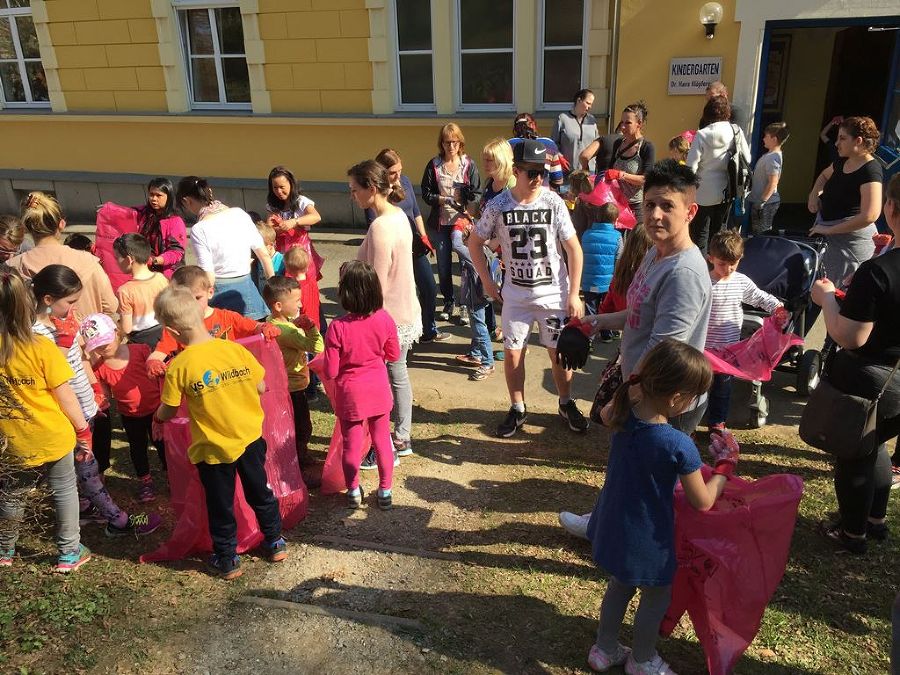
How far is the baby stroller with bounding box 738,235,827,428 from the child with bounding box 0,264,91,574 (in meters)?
4.02

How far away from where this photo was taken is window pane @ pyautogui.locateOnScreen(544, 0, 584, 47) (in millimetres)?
8945

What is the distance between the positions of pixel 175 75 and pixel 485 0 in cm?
480

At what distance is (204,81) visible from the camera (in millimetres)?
10844

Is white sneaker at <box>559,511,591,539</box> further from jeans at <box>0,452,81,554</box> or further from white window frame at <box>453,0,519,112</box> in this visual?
white window frame at <box>453,0,519,112</box>

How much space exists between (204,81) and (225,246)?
7.24 meters

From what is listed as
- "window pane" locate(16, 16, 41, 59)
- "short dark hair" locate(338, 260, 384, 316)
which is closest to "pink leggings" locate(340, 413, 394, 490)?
"short dark hair" locate(338, 260, 384, 316)

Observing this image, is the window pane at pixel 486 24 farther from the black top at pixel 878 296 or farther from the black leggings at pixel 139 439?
the black top at pixel 878 296

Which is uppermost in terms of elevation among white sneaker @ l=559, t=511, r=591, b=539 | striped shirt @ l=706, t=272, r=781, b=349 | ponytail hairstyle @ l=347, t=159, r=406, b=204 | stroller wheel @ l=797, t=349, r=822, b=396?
ponytail hairstyle @ l=347, t=159, r=406, b=204

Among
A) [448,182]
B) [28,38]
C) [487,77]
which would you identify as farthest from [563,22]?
[28,38]

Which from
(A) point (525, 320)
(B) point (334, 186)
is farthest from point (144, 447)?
(B) point (334, 186)

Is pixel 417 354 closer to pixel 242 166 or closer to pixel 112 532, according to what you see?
pixel 112 532

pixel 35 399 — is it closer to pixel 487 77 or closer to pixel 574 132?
pixel 574 132

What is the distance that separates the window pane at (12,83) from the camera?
1202 centimetres

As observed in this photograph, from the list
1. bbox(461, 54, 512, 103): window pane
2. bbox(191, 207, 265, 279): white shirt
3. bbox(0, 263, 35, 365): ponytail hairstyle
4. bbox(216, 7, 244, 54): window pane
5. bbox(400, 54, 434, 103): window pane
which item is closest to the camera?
bbox(0, 263, 35, 365): ponytail hairstyle
